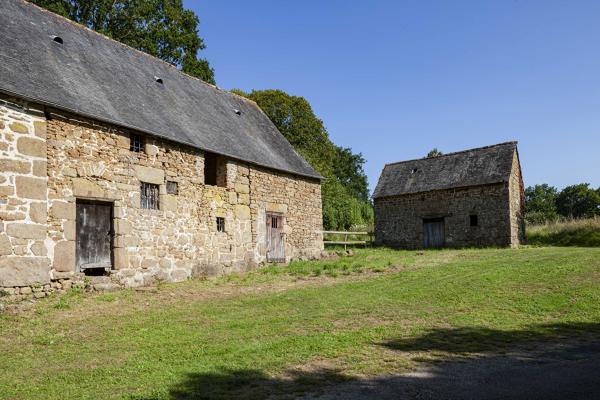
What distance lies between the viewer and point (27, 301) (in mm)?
10047

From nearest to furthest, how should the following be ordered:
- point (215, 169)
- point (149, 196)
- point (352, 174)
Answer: point (149, 196) → point (215, 169) → point (352, 174)

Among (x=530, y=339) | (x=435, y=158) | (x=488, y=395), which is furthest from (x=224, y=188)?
(x=435, y=158)

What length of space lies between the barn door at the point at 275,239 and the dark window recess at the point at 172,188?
15.0 ft

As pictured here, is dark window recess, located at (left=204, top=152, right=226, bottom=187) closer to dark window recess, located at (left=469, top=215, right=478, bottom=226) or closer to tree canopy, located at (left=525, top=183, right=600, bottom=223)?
dark window recess, located at (left=469, top=215, right=478, bottom=226)

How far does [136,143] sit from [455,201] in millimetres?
17527

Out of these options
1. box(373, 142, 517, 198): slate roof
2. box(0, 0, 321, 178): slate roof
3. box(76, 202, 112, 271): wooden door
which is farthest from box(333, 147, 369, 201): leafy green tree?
box(76, 202, 112, 271): wooden door

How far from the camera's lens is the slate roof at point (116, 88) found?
11623 millimetres

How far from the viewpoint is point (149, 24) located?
27172mm

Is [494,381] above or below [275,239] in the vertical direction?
below

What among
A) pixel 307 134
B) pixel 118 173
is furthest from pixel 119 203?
pixel 307 134

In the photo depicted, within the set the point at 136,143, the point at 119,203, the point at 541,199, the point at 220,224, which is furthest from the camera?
the point at 541,199

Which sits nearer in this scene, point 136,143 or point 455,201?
point 136,143

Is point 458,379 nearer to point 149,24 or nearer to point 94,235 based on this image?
point 94,235

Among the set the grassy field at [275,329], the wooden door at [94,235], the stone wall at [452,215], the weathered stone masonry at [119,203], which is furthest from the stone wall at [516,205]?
the wooden door at [94,235]
